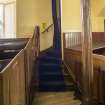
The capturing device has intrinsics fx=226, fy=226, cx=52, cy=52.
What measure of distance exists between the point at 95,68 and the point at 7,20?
604 centimetres

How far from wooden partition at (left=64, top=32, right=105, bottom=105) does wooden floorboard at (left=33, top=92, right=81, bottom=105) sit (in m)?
0.34

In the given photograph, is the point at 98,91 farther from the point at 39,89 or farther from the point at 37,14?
the point at 37,14

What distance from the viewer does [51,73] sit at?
6.39 metres

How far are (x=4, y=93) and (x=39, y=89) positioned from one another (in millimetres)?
3985

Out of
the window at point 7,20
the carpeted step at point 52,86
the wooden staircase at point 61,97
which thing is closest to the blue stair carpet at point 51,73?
the carpeted step at point 52,86

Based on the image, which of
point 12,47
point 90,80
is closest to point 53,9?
point 12,47

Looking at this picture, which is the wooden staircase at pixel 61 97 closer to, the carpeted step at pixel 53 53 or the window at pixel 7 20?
the carpeted step at pixel 53 53

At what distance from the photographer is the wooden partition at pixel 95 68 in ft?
15.0

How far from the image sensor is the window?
9578 millimetres

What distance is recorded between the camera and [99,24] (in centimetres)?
756

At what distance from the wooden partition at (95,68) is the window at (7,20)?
3721mm

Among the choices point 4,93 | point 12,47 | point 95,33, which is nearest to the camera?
point 4,93

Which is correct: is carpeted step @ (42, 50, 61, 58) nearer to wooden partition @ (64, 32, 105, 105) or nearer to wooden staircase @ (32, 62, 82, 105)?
wooden partition @ (64, 32, 105, 105)

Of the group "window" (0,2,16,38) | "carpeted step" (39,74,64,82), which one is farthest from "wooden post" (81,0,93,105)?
"window" (0,2,16,38)
